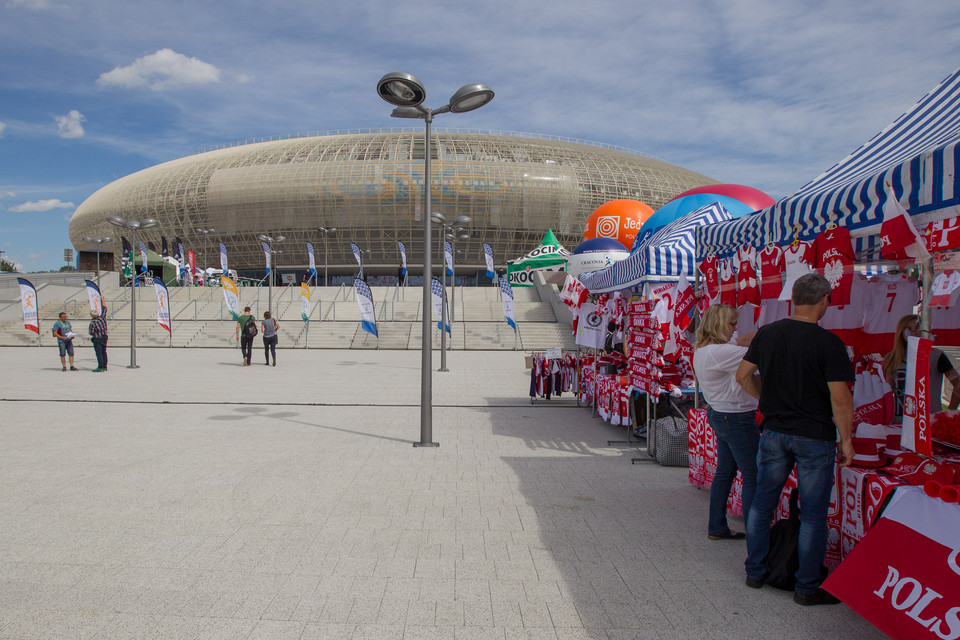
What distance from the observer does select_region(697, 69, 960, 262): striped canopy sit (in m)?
3.41

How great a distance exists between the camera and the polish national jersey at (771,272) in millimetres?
4840

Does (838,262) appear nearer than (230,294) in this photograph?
Yes

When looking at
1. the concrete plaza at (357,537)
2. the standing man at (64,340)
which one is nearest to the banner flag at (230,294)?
the standing man at (64,340)

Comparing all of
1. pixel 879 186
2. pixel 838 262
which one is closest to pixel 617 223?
pixel 838 262

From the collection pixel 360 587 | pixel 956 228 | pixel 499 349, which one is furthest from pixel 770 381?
pixel 499 349

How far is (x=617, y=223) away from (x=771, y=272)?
57.4 feet

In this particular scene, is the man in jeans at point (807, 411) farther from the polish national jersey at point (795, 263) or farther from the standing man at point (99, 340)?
the standing man at point (99, 340)

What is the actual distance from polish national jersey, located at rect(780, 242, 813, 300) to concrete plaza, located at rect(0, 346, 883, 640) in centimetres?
179

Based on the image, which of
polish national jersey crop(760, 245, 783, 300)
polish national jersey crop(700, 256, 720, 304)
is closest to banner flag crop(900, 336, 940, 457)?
polish national jersey crop(760, 245, 783, 300)

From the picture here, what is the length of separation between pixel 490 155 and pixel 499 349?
3742 centimetres

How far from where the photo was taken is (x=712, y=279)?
239 inches

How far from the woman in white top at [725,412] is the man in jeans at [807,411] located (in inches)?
19.3

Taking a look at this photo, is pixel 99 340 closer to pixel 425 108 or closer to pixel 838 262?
pixel 425 108

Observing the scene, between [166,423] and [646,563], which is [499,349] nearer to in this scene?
[166,423]
